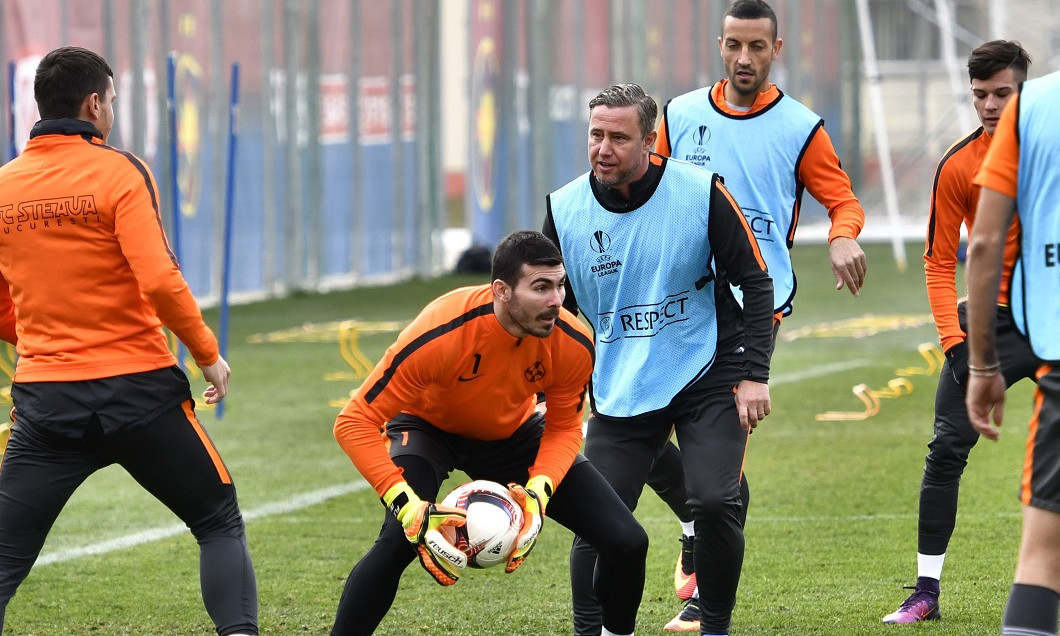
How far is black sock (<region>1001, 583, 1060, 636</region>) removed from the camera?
375 cm

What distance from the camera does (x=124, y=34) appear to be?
61.2ft

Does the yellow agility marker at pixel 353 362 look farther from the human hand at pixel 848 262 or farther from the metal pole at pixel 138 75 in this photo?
the human hand at pixel 848 262

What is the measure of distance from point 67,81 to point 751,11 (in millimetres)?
2725

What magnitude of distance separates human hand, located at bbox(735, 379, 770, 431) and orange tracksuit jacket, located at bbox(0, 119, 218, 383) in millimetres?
1749

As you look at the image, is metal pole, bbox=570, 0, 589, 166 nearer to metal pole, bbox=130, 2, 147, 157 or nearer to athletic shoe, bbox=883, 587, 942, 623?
metal pole, bbox=130, 2, 147, 157

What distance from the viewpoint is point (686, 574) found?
21.9 ft

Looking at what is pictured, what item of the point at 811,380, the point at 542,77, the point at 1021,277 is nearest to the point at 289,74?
the point at 542,77

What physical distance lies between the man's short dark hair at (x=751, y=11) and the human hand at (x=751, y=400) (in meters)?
1.65

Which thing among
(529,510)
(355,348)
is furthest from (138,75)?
(529,510)

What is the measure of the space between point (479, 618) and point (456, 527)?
63.9 inches

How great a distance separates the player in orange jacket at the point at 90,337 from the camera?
4.82 metres

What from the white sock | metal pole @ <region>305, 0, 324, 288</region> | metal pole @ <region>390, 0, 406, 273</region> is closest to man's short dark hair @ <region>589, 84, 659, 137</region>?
the white sock

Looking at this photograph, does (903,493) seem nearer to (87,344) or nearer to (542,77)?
(87,344)

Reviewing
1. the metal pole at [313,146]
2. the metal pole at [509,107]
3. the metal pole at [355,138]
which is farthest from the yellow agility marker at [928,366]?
the metal pole at [509,107]
